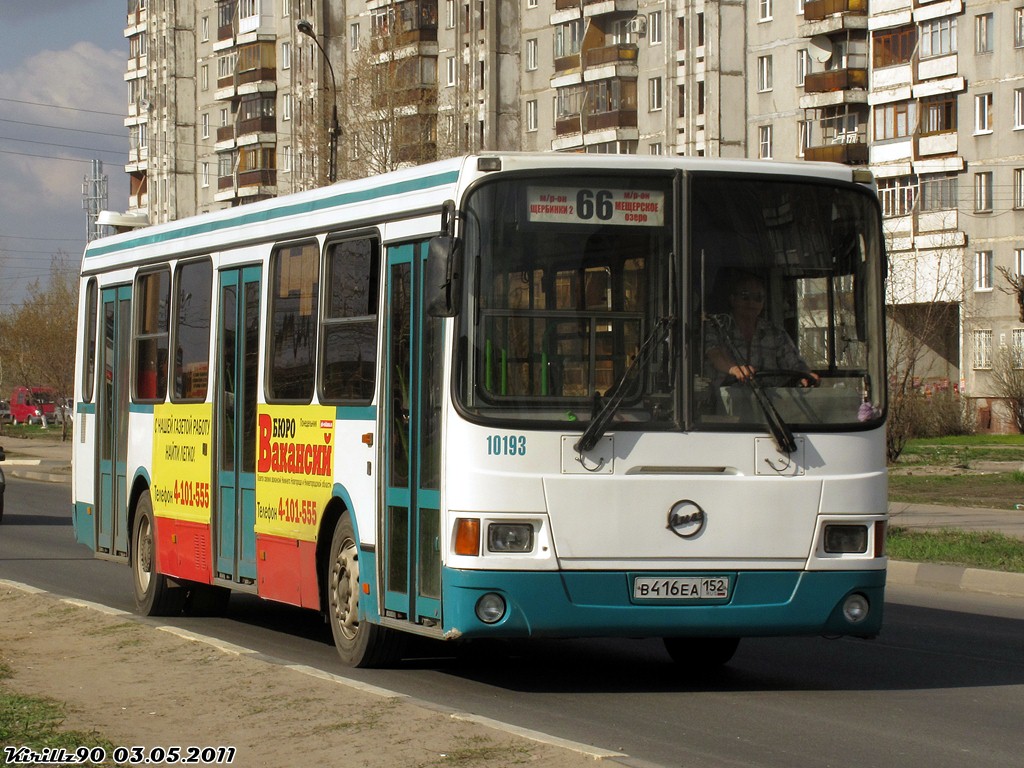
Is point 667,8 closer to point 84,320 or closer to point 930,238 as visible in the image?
point 930,238

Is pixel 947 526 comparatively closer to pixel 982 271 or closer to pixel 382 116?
pixel 382 116

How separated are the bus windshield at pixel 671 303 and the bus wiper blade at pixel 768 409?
0.03 ft

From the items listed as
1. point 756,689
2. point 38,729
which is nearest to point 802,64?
point 756,689

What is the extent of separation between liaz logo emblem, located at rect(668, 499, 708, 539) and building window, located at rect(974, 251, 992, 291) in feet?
183

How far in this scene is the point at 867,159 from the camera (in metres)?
65.5

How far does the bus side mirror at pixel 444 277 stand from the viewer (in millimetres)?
8828

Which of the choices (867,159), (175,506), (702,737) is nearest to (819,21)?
(867,159)

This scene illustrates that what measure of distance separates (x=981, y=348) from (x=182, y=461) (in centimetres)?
5287

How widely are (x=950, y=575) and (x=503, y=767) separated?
11.0 meters

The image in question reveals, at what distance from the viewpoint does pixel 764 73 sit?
2648 inches

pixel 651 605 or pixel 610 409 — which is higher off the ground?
pixel 610 409

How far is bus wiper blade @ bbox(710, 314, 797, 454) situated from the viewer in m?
9.13

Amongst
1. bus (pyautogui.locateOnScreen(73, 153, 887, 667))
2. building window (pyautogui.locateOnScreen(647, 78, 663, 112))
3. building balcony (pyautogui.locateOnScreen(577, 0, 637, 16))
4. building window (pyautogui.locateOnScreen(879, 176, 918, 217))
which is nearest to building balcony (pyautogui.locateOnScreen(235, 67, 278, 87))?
building balcony (pyautogui.locateOnScreen(577, 0, 637, 16))

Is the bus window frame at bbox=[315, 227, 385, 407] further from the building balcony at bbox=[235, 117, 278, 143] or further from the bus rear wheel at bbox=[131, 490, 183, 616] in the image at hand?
the building balcony at bbox=[235, 117, 278, 143]
